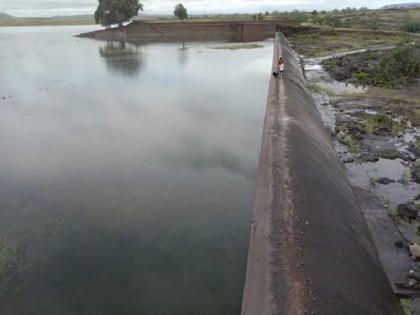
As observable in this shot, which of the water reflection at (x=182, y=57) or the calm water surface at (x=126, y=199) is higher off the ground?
the water reflection at (x=182, y=57)

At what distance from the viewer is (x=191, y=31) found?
51.3 m

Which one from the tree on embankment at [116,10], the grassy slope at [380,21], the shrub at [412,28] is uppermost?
the tree on embankment at [116,10]

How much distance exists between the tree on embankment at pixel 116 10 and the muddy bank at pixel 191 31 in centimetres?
155

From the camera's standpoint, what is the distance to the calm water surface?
574 cm

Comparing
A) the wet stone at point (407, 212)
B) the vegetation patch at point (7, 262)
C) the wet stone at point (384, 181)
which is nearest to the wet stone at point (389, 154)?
the wet stone at point (384, 181)

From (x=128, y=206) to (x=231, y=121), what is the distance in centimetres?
672

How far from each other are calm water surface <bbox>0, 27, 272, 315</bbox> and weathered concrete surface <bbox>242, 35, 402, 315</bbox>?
1432 mm

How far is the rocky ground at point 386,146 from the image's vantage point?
6637 millimetres

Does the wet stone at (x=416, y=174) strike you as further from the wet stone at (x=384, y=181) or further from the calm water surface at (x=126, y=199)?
the calm water surface at (x=126, y=199)

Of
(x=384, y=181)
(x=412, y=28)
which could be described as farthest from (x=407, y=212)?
(x=412, y=28)

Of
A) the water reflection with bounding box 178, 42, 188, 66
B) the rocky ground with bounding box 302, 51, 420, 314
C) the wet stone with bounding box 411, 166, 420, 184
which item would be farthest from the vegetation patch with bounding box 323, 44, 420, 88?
the water reflection with bounding box 178, 42, 188, 66

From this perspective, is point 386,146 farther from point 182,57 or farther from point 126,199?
point 182,57

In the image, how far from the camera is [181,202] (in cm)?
823

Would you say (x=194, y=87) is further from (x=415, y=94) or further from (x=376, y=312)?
(x=376, y=312)
